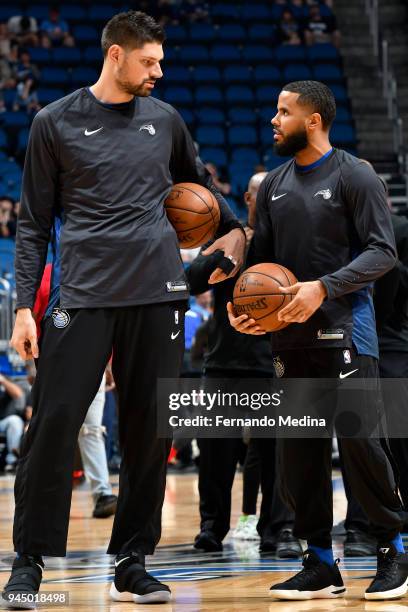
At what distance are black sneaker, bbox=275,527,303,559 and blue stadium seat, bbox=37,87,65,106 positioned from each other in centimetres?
1292

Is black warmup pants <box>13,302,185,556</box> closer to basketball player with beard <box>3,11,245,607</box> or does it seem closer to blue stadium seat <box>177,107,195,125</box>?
basketball player with beard <box>3,11,245,607</box>

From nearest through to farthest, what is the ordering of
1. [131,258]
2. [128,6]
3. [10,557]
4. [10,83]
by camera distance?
1. [131,258]
2. [10,557]
3. [10,83]
4. [128,6]

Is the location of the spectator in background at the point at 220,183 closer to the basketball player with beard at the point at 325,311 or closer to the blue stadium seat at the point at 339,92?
the blue stadium seat at the point at 339,92

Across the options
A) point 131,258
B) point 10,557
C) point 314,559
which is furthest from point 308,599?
point 10,557

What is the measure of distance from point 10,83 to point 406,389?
1336cm

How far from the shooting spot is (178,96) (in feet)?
57.7

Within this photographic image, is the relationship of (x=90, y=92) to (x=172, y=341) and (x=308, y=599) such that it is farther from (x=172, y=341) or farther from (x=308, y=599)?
(x=308, y=599)

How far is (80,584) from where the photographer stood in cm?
432

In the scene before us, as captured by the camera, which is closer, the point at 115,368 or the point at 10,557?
the point at 115,368

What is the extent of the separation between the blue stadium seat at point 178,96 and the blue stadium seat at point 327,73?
89.3 inches

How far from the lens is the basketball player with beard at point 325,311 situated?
393 centimetres

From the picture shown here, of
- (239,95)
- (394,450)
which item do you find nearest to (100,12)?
(239,95)

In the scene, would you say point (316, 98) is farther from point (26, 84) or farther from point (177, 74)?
point (177, 74)

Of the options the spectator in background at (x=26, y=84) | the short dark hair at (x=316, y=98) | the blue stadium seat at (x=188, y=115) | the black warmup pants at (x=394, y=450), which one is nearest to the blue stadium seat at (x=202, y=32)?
the blue stadium seat at (x=188, y=115)
